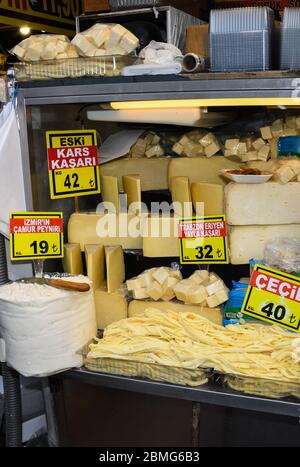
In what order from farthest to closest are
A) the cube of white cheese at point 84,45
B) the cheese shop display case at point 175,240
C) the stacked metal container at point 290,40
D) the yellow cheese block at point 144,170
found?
the yellow cheese block at point 144,170, the cube of white cheese at point 84,45, the cheese shop display case at point 175,240, the stacked metal container at point 290,40

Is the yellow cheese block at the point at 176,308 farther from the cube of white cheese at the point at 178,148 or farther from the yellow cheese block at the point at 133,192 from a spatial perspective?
the cube of white cheese at the point at 178,148

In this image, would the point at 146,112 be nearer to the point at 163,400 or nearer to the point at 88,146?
the point at 88,146

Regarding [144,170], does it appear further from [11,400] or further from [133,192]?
[11,400]

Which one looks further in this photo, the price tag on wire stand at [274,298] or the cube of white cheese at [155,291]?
the cube of white cheese at [155,291]

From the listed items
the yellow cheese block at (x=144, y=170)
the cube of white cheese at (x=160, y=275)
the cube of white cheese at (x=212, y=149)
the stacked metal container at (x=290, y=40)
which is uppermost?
the stacked metal container at (x=290, y=40)

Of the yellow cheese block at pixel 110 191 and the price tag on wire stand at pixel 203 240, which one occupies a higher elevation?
the yellow cheese block at pixel 110 191

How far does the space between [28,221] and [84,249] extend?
31cm

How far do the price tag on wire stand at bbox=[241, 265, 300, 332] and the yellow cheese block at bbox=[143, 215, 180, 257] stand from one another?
0.39 m

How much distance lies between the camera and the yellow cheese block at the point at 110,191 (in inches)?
89.6

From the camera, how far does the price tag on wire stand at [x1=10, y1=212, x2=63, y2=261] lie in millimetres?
2031

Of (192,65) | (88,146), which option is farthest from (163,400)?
(192,65)

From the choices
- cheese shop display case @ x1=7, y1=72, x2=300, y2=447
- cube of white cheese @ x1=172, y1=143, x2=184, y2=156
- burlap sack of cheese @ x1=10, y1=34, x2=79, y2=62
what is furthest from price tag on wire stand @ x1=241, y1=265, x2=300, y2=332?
burlap sack of cheese @ x1=10, y1=34, x2=79, y2=62

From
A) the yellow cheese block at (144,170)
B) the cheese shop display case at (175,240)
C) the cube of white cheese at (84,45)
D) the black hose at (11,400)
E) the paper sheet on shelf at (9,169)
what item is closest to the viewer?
the cheese shop display case at (175,240)

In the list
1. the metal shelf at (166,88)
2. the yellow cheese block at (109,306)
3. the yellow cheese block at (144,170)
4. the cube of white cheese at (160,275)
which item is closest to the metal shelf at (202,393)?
the yellow cheese block at (109,306)
